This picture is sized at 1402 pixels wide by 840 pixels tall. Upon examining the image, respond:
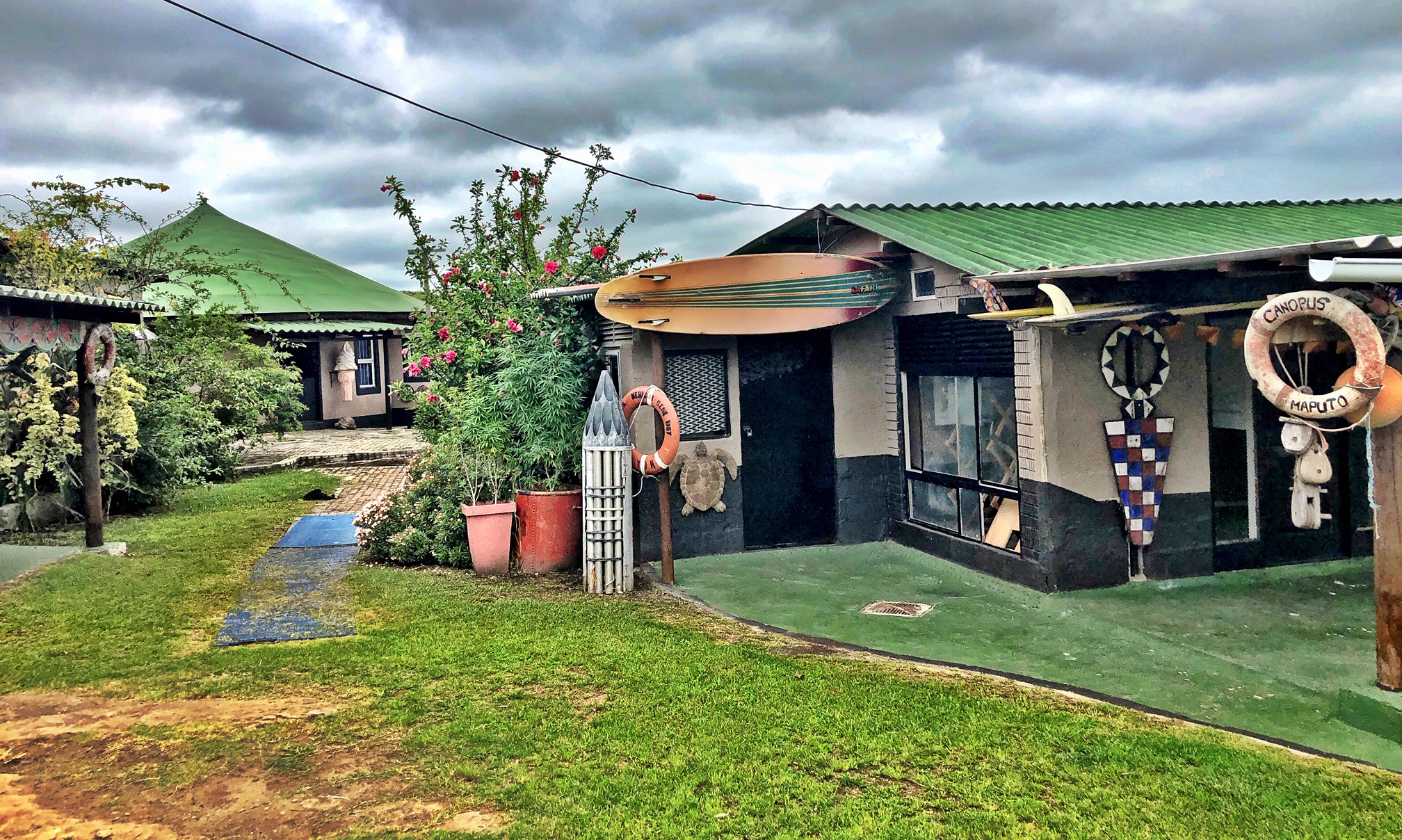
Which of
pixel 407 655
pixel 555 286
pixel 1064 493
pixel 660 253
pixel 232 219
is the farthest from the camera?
pixel 232 219

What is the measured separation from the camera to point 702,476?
8828 mm

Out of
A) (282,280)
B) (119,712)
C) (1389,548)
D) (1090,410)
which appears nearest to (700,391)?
(1090,410)

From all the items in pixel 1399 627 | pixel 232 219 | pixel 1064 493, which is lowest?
pixel 1399 627

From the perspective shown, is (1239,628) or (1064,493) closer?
(1239,628)

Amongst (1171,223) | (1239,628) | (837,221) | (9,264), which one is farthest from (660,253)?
(9,264)

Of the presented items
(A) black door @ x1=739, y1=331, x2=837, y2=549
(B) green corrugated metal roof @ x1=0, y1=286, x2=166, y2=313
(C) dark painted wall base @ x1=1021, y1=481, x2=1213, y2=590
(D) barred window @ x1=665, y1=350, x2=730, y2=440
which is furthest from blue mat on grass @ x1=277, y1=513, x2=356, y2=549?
(C) dark painted wall base @ x1=1021, y1=481, x2=1213, y2=590

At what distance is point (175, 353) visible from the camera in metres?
14.5

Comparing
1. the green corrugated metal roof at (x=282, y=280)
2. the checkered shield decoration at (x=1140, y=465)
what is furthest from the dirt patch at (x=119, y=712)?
the green corrugated metal roof at (x=282, y=280)

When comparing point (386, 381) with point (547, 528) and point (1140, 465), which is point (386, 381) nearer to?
point (547, 528)

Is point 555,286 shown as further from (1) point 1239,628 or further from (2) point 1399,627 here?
(2) point 1399,627

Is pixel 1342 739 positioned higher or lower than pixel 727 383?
lower

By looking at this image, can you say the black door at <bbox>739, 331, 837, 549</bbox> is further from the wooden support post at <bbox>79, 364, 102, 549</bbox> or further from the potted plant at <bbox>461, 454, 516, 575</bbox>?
the wooden support post at <bbox>79, 364, 102, 549</bbox>

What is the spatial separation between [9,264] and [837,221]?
1158 centimetres

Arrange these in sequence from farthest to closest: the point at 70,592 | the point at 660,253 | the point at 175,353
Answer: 1. the point at 175,353
2. the point at 660,253
3. the point at 70,592
